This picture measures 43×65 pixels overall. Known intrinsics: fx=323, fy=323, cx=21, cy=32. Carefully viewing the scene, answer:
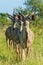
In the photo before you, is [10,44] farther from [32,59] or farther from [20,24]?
[32,59]

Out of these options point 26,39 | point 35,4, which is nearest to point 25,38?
point 26,39

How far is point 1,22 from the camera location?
1441 inches

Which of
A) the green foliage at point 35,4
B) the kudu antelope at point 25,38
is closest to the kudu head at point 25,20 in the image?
the kudu antelope at point 25,38

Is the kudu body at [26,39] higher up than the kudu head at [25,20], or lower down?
lower down

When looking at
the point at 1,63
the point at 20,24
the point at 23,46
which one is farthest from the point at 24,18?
the point at 1,63

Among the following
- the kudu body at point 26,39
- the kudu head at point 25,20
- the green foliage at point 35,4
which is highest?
the kudu head at point 25,20

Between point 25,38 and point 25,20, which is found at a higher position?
point 25,20

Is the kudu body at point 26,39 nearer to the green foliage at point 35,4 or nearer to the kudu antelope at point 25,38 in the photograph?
the kudu antelope at point 25,38

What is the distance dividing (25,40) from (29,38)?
0.15 meters

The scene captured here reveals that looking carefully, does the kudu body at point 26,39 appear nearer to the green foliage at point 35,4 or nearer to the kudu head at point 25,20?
the kudu head at point 25,20

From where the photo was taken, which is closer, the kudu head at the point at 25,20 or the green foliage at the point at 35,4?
the kudu head at the point at 25,20

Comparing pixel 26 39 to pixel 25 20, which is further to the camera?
pixel 25 20

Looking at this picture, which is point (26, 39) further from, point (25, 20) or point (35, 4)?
point (35, 4)

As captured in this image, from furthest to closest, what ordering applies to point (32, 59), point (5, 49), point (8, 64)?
point (5, 49), point (32, 59), point (8, 64)
